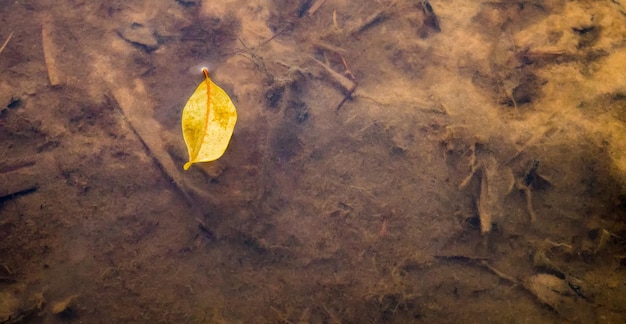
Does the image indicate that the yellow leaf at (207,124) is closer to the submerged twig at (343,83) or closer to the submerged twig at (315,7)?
the submerged twig at (343,83)

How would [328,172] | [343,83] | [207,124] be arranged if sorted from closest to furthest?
1. [207,124]
2. [328,172]
3. [343,83]

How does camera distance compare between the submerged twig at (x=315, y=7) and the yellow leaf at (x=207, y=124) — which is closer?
the yellow leaf at (x=207, y=124)

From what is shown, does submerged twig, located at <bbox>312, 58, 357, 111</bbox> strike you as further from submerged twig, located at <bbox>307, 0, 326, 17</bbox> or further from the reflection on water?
submerged twig, located at <bbox>307, 0, 326, 17</bbox>

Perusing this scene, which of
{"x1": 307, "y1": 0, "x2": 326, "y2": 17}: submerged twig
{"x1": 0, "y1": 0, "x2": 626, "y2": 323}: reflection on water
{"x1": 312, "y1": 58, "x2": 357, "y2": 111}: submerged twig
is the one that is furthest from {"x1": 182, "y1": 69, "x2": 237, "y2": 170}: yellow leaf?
{"x1": 307, "y1": 0, "x2": 326, "y2": 17}: submerged twig

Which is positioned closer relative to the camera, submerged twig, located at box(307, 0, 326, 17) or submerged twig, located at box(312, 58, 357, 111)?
submerged twig, located at box(312, 58, 357, 111)

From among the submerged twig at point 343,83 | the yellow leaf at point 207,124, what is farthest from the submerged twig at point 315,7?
the yellow leaf at point 207,124

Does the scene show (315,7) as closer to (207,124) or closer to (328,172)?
(328,172)

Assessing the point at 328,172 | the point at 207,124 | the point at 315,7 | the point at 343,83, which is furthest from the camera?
the point at 315,7

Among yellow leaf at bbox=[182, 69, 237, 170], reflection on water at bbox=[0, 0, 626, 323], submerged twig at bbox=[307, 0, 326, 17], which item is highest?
submerged twig at bbox=[307, 0, 326, 17]

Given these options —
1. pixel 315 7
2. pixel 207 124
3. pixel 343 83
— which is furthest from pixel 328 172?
pixel 315 7
